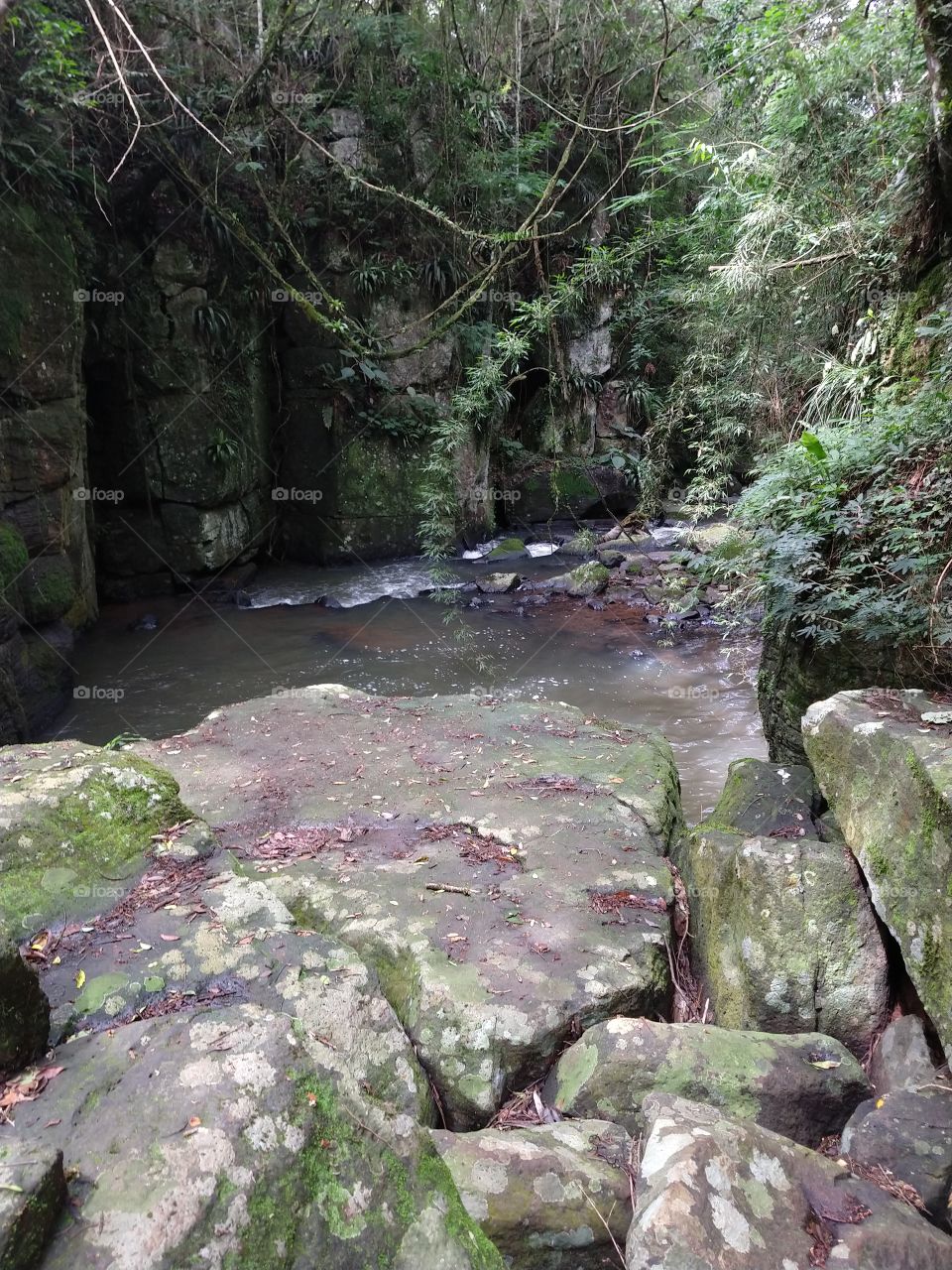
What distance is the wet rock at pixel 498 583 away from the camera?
37.7 feet

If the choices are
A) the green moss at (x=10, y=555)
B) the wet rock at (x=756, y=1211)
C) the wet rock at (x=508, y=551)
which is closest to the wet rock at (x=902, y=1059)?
the wet rock at (x=756, y=1211)

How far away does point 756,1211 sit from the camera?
64.6 inches

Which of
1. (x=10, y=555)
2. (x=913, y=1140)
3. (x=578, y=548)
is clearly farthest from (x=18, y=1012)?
(x=578, y=548)

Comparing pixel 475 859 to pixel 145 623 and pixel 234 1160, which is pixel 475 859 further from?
pixel 145 623

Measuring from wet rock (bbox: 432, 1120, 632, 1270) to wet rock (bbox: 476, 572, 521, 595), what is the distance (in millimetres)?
9650

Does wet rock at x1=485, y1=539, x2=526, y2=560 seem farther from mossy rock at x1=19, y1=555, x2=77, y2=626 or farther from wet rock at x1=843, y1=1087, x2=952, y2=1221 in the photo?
wet rock at x1=843, y1=1087, x2=952, y2=1221

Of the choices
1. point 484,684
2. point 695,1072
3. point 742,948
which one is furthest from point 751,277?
point 695,1072

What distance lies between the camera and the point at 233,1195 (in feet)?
4.75

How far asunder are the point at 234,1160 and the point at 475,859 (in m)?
1.97

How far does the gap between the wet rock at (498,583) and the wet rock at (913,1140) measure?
9589 millimetres

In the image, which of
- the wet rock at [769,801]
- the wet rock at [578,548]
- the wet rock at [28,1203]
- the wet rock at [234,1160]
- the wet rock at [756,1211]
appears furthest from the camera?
the wet rock at [578,548]

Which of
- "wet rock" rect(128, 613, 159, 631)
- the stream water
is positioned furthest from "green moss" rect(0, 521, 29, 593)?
"wet rock" rect(128, 613, 159, 631)

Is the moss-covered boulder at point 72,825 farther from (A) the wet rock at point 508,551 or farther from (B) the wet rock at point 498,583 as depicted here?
(A) the wet rock at point 508,551

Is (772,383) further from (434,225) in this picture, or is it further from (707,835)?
(434,225)
